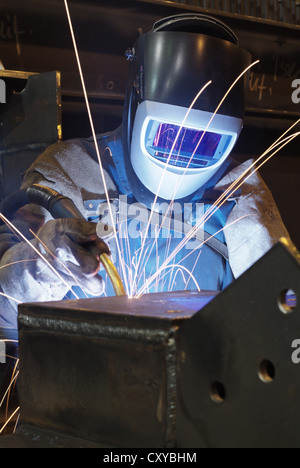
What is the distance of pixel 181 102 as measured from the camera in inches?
72.4

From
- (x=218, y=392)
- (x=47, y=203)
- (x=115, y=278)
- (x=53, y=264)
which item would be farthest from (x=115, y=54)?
(x=218, y=392)

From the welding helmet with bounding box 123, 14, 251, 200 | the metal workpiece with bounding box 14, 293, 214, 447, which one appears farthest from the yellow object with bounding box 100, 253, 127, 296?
the welding helmet with bounding box 123, 14, 251, 200

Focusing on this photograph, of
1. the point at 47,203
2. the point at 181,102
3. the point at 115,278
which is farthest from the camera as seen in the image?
the point at 181,102

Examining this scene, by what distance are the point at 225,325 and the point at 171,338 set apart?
9 centimetres

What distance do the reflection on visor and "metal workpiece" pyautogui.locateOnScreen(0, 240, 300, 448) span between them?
1001 mm

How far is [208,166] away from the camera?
6.56ft

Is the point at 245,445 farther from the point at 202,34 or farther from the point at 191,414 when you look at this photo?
the point at 202,34

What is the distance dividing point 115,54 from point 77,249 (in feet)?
4.86

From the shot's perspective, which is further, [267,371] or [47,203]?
[47,203]

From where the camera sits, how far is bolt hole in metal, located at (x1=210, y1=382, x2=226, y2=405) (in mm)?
726

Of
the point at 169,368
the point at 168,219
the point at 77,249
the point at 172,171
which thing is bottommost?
the point at 168,219

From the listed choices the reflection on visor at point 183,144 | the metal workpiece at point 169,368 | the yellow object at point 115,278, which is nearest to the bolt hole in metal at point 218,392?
the metal workpiece at point 169,368

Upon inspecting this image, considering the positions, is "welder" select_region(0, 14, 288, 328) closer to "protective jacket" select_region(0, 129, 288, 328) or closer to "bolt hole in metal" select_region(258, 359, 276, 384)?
"protective jacket" select_region(0, 129, 288, 328)

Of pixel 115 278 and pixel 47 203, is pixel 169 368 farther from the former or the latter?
pixel 47 203
